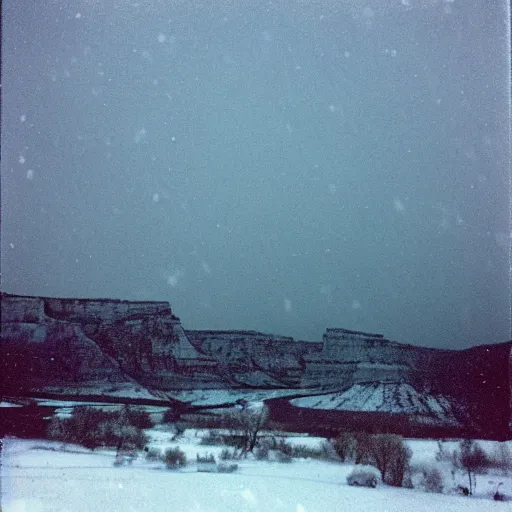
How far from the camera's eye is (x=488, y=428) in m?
21.2

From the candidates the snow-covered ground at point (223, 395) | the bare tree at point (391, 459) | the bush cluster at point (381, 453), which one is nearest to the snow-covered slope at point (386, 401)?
the snow-covered ground at point (223, 395)

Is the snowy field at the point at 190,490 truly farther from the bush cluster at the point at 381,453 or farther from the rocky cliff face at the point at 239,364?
the rocky cliff face at the point at 239,364

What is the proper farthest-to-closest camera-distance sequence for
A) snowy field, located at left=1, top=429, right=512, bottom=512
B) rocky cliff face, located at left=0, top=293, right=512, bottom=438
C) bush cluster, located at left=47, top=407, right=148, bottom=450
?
rocky cliff face, located at left=0, top=293, right=512, bottom=438 < bush cluster, located at left=47, top=407, right=148, bottom=450 < snowy field, located at left=1, top=429, right=512, bottom=512

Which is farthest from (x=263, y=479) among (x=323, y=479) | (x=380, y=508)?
(x=380, y=508)

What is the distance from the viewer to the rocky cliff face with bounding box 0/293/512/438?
2620cm

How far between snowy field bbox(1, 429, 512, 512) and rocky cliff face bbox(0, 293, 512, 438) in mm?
10227

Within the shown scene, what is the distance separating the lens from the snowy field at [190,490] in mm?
8633

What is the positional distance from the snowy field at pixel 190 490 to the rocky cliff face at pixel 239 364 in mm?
10227

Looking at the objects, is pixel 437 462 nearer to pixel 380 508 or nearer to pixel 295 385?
pixel 380 508

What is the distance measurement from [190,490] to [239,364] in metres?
38.9

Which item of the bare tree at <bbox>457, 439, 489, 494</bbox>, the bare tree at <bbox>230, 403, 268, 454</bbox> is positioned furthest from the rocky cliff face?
the bare tree at <bbox>230, 403, 268, 454</bbox>

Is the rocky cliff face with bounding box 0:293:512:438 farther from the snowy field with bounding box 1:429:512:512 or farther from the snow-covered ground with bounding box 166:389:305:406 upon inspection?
A: the snowy field with bounding box 1:429:512:512

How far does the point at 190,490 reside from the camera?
9.98 metres

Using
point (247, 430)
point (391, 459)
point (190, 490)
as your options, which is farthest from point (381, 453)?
point (247, 430)
